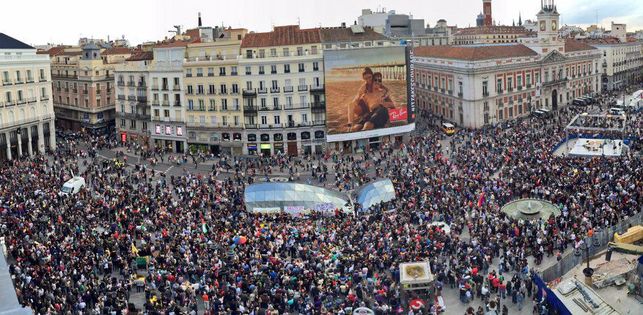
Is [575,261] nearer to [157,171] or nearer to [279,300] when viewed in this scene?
[279,300]

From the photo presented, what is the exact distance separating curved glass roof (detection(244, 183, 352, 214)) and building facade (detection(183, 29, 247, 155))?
25.5m

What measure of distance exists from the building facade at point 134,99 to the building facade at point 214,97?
6511 mm

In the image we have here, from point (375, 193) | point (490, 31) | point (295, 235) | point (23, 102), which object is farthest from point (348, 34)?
point (490, 31)

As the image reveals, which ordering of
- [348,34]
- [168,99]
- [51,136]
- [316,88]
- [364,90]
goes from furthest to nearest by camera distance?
[51,136], [348,34], [168,99], [316,88], [364,90]

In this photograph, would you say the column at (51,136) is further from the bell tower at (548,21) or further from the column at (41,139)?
the bell tower at (548,21)

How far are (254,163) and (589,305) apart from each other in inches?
1655

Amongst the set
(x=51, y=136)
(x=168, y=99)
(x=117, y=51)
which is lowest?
(x=51, y=136)

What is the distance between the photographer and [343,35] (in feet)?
259

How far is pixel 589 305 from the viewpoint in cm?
3150

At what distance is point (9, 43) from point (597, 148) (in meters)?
60.9

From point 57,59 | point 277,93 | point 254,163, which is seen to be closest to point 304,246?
point 254,163

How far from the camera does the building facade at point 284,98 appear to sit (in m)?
74.0

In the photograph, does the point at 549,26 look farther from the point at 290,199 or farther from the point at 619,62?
the point at 290,199

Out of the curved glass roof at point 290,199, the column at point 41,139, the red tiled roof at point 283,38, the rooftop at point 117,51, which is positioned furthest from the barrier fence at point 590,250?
the rooftop at point 117,51
